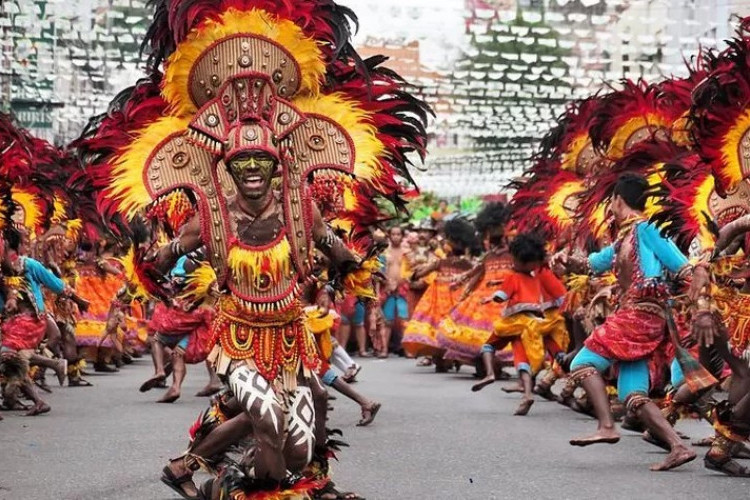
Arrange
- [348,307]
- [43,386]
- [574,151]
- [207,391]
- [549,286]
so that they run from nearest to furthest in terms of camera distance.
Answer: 1. [549,286]
2. [207,391]
3. [43,386]
4. [574,151]
5. [348,307]

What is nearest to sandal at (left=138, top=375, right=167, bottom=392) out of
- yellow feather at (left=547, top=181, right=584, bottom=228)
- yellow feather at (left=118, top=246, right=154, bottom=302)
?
yellow feather at (left=547, top=181, right=584, bottom=228)

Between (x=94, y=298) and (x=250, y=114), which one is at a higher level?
(x=250, y=114)

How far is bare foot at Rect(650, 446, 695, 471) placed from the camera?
10281mm

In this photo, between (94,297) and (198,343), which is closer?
(198,343)

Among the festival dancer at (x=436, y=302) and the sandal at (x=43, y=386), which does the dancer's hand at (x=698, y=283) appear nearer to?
the sandal at (x=43, y=386)

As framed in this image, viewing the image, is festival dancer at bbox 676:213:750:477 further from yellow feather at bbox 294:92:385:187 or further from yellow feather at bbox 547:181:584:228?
yellow feather at bbox 547:181:584:228

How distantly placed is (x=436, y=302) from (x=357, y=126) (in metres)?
12.5

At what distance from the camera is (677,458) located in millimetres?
10344

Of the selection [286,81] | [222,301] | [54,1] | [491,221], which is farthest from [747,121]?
[54,1]

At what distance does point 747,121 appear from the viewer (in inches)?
419

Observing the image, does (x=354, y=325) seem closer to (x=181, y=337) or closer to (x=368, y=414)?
(x=181, y=337)

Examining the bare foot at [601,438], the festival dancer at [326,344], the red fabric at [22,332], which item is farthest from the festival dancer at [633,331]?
the red fabric at [22,332]

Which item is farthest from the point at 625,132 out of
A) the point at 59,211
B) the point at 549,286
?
the point at 59,211

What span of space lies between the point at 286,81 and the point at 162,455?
3266mm
